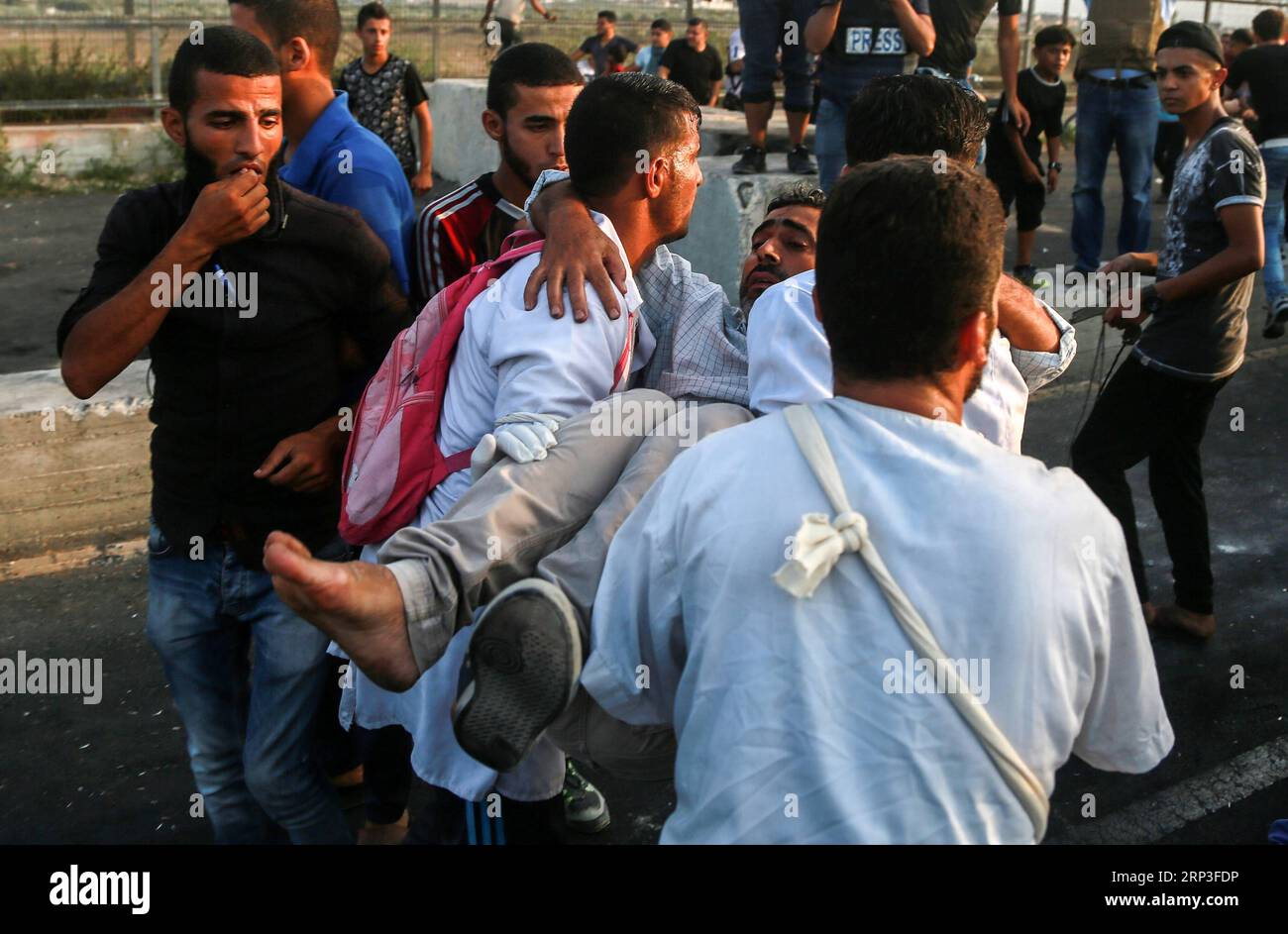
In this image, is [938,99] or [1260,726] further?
[1260,726]

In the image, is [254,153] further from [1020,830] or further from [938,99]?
[1020,830]

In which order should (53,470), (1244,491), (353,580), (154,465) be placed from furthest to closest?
1. (1244,491)
2. (53,470)
3. (154,465)
4. (353,580)

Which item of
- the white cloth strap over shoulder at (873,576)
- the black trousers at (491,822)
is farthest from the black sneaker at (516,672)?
the black trousers at (491,822)

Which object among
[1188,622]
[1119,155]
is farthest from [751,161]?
[1188,622]

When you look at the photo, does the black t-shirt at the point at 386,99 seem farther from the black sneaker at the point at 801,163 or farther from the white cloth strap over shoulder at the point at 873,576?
Answer: the white cloth strap over shoulder at the point at 873,576

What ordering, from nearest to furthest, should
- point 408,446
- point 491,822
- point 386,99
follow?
Answer: point 408,446
point 491,822
point 386,99

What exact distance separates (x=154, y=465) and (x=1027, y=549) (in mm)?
2069

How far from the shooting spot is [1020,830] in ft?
5.06

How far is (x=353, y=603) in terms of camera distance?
180 cm

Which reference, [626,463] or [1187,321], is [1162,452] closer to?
[1187,321]

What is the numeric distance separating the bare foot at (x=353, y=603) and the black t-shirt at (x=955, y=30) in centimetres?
633

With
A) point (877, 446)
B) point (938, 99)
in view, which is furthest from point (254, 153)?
point (877, 446)

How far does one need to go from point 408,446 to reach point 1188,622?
3430 millimetres
